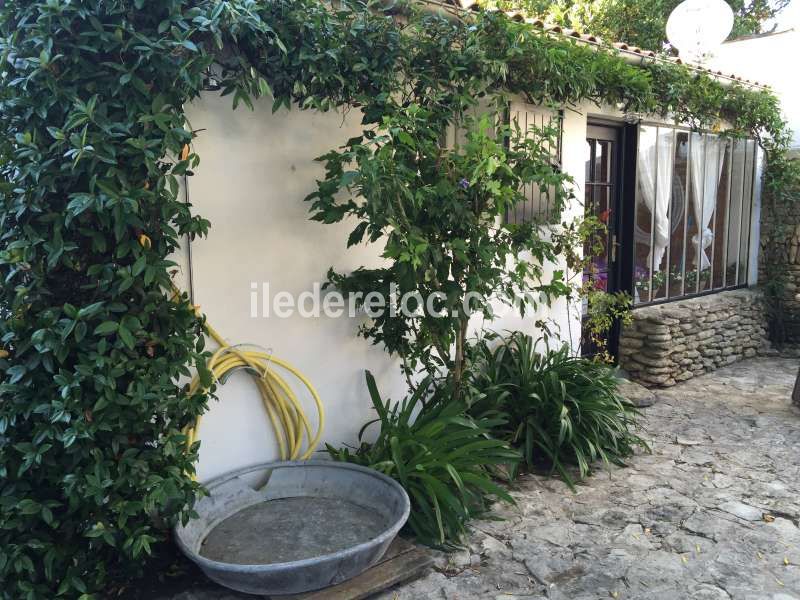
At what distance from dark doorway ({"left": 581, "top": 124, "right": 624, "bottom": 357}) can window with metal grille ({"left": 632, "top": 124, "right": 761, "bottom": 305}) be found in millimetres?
171

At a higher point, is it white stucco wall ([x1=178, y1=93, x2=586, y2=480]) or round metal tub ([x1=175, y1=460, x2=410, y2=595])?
white stucco wall ([x1=178, y1=93, x2=586, y2=480])

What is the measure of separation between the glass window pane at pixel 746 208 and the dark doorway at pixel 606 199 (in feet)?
7.90

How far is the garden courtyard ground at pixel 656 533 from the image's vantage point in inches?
111

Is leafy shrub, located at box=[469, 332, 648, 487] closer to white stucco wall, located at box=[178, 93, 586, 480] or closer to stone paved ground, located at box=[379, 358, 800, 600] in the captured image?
stone paved ground, located at box=[379, 358, 800, 600]

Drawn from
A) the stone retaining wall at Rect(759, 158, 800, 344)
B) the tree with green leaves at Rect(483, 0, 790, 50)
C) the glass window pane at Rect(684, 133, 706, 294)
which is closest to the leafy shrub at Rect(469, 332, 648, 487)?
the glass window pane at Rect(684, 133, 706, 294)

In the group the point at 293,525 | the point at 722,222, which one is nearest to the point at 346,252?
the point at 293,525

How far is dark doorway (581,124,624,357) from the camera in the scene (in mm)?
5613

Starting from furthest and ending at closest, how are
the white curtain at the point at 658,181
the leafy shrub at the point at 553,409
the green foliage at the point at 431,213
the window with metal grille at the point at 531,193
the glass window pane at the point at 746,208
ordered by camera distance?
1. the glass window pane at the point at 746,208
2. the white curtain at the point at 658,181
3. the window with metal grille at the point at 531,193
4. the leafy shrub at the point at 553,409
5. the green foliage at the point at 431,213

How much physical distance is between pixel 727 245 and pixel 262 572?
6.57 m

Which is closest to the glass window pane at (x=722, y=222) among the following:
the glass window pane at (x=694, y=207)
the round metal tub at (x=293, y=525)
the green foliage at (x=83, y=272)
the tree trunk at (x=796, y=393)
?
the glass window pane at (x=694, y=207)

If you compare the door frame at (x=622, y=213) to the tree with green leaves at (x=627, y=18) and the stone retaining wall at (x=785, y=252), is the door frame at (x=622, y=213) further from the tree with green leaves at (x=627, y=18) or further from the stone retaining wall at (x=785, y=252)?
the tree with green leaves at (x=627, y=18)

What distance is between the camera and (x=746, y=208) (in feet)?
24.5

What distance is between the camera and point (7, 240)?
244cm

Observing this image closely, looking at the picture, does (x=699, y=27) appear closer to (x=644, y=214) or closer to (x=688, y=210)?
(x=688, y=210)
